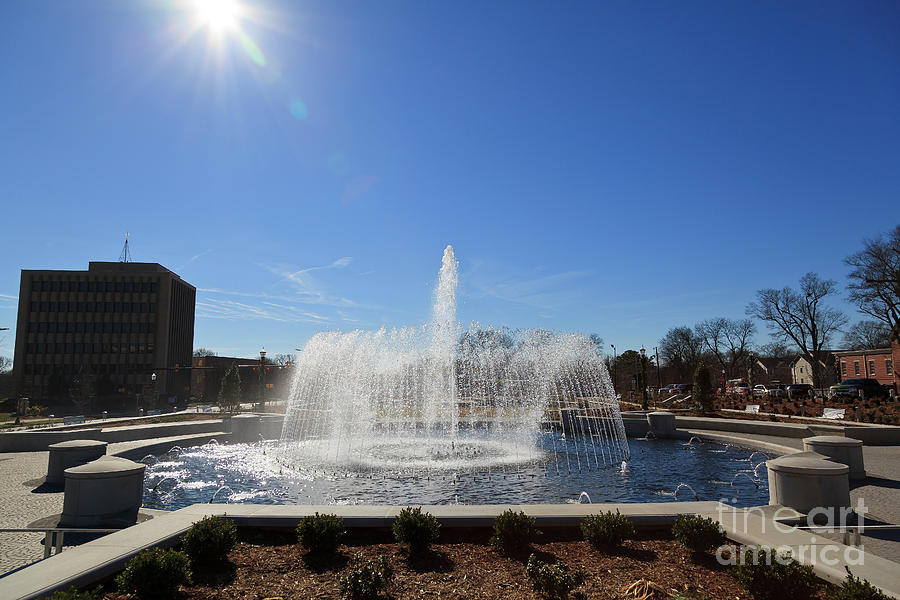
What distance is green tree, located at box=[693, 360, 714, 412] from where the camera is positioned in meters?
28.5

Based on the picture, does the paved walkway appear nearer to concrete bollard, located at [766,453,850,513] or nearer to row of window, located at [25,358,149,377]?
concrete bollard, located at [766,453,850,513]

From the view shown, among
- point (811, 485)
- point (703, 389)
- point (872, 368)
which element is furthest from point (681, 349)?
point (811, 485)

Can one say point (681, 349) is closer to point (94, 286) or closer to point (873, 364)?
point (873, 364)

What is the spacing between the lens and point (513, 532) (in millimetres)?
6066

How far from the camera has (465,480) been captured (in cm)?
1237

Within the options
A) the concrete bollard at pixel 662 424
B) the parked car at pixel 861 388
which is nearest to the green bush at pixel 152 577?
the concrete bollard at pixel 662 424

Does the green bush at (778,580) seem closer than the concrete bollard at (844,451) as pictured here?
Yes

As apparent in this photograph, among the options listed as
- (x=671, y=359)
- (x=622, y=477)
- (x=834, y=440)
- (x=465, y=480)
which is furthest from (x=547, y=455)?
(x=671, y=359)

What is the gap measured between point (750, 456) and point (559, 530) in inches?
472

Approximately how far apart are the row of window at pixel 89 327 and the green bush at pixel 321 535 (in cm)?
8627

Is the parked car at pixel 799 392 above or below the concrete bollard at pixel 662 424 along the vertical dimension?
above

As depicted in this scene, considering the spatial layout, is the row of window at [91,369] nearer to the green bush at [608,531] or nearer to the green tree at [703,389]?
the green tree at [703,389]

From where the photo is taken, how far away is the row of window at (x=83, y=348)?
7712 centimetres

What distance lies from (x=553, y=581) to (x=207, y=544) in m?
3.80
